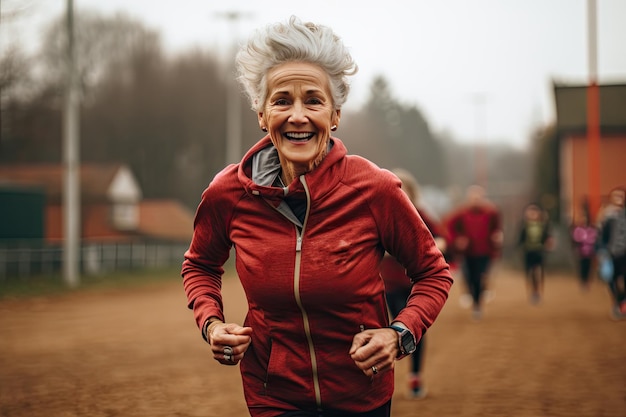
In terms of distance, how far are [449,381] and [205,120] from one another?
2136 inches

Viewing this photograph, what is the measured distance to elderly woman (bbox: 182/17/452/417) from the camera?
293 cm

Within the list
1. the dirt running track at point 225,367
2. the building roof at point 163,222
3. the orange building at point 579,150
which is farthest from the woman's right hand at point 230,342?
the building roof at point 163,222

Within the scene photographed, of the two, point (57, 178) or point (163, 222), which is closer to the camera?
point (57, 178)

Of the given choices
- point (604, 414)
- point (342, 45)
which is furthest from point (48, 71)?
point (342, 45)

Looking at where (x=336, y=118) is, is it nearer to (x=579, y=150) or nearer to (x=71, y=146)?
(x=71, y=146)

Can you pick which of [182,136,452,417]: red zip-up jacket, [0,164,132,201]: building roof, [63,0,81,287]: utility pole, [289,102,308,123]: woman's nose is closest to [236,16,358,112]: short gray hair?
[289,102,308,123]: woman's nose

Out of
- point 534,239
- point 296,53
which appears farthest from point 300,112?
point 534,239

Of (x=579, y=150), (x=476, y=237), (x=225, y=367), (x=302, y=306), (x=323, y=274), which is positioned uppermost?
(x=579, y=150)

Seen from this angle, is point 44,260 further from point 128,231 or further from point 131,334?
point 128,231

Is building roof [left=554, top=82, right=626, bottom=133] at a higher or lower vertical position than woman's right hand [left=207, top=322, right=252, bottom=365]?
higher

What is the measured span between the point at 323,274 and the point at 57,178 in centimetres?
4496

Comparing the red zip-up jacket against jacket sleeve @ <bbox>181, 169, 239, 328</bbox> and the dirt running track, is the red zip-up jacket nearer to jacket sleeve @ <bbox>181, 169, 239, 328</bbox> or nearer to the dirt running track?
jacket sleeve @ <bbox>181, 169, 239, 328</bbox>

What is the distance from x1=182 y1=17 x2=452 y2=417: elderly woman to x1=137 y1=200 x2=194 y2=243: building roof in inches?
2053

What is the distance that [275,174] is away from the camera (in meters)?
3.12
